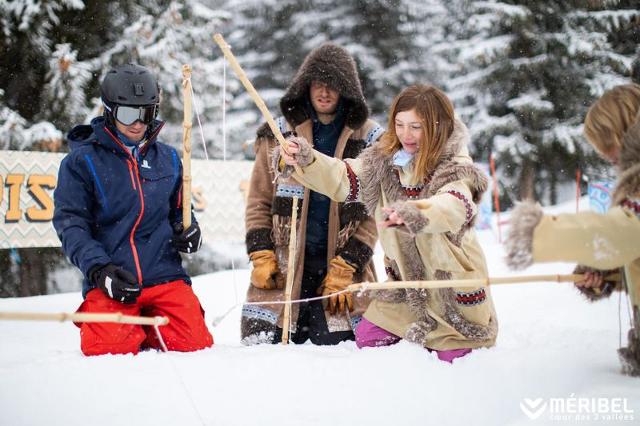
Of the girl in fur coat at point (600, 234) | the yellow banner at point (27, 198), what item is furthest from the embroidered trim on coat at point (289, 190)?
the yellow banner at point (27, 198)

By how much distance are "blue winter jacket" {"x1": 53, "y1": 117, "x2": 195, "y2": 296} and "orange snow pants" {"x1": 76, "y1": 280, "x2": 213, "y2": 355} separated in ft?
0.26

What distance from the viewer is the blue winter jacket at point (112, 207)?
299 centimetres

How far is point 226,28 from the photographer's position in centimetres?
1698

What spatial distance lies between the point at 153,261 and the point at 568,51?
1326 cm

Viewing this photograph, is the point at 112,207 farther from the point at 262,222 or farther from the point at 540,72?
the point at 540,72

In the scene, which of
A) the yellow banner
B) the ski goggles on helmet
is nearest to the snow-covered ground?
the ski goggles on helmet

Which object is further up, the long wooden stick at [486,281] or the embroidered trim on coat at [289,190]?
the embroidered trim on coat at [289,190]

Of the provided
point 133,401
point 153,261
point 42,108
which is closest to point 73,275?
point 42,108

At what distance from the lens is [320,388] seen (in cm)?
245

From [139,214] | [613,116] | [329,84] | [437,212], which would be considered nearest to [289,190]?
[329,84]

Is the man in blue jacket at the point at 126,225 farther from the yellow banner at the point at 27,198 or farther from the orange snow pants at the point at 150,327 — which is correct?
the yellow banner at the point at 27,198

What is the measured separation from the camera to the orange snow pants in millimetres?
2992

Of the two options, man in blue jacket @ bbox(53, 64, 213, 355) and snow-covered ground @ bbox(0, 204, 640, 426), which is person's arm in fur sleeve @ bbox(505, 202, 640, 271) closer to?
snow-covered ground @ bbox(0, 204, 640, 426)

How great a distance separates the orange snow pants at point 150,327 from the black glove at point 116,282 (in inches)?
6.5
